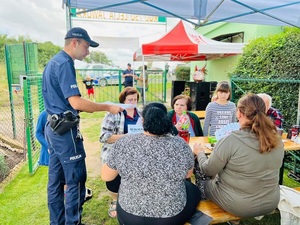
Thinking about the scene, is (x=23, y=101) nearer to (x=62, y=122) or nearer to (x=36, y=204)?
(x=36, y=204)

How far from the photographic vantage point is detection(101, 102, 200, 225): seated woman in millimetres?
1396

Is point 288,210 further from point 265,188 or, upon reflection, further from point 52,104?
point 52,104

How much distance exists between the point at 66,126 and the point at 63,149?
0.65 feet

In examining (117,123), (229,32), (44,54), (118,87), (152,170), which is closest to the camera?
(152,170)

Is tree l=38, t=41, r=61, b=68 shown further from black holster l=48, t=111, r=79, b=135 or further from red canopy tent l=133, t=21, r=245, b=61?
black holster l=48, t=111, r=79, b=135

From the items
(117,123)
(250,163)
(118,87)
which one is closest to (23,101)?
(117,123)

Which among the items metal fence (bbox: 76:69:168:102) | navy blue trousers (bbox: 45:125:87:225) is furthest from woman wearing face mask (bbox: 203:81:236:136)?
metal fence (bbox: 76:69:168:102)

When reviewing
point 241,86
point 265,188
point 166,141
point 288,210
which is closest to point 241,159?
point 265,188

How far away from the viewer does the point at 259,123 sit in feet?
5.25

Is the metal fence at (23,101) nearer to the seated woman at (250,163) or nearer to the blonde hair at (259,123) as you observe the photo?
the seated woman at (250,163)

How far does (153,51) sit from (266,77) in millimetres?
2191

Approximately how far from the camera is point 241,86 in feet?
15.3

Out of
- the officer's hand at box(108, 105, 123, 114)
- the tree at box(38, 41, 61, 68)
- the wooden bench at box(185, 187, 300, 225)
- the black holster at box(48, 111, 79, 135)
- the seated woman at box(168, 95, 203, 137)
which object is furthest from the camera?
the tree at box(38, 41, 61, 68)

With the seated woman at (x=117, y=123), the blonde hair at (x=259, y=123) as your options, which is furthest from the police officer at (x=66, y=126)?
the blonde hair at (x=259, y=123)
